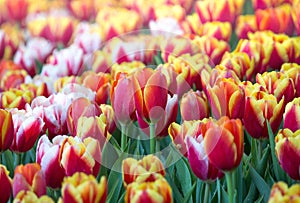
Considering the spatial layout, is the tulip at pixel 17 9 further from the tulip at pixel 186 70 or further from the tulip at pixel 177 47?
the tulip at pixel 186 70

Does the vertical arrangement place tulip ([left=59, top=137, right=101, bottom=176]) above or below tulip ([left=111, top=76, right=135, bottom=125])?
below

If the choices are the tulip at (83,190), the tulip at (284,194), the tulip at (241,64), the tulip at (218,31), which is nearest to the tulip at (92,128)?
the tulip at (83,190)

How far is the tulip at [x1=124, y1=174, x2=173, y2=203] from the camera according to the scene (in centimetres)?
132

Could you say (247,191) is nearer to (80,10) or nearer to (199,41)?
(199,41)

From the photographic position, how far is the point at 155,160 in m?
1.48

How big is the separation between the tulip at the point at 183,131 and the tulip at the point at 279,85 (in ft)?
1.07

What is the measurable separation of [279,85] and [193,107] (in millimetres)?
252

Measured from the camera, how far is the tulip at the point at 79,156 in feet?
5.07

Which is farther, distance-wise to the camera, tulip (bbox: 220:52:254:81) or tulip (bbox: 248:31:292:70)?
tulip (bbox: 248:31:292:70)

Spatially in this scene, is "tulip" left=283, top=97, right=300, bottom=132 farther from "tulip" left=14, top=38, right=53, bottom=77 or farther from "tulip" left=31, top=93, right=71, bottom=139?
"tulip" left=14, top=38, right=53, bottom=77

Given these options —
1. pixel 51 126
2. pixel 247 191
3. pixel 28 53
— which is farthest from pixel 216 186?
pixel 28 53

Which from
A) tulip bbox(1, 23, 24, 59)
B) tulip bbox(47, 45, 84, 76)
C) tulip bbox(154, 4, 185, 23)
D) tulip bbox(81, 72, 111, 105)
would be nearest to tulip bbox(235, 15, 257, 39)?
tulip bbox(154, 4, 185, 23)

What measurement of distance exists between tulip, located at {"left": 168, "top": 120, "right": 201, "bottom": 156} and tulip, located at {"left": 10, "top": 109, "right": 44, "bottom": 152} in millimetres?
354

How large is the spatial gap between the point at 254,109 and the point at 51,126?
0.57 metres
